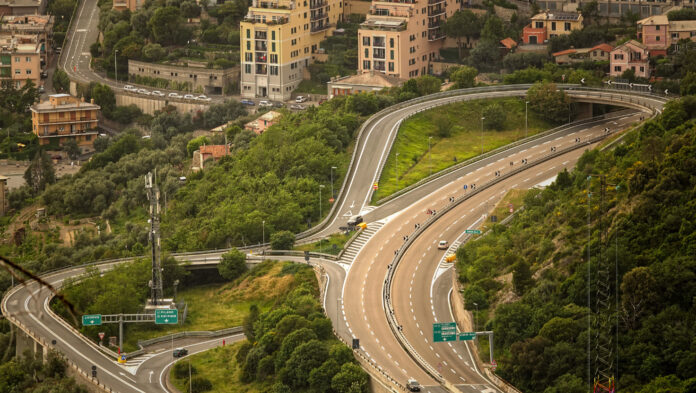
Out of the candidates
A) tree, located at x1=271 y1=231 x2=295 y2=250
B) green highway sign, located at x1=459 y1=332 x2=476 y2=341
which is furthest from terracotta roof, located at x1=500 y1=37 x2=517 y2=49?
green highway sign, located at x1=459 y1=332 x2=476 y2=341

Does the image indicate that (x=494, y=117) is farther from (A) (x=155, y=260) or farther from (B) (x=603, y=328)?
(B) (x=603, y=328)

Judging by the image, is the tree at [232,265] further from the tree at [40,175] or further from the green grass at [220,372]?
the tree at [40,175]

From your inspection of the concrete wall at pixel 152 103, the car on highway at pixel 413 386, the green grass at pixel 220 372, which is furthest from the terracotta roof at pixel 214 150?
the car on highway at pixel 413 386

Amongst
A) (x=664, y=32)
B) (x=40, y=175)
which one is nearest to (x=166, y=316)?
(x=40, y=175)

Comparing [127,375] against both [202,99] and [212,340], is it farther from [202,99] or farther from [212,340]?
[202,99]

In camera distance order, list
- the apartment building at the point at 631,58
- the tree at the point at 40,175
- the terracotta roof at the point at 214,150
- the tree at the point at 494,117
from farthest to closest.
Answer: the tree at the point at 40,175 → the apartment building at the point at 631,58 → the terracotta roof at the point at 214,150 → the tree at the point at 494,117

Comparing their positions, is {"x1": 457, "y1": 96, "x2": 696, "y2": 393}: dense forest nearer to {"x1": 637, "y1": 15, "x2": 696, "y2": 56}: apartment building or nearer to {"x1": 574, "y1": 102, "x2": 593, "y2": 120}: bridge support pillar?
{"x1": 574, "y1": 102, "x2": 593, "y2": 120}: bridge support pillar
